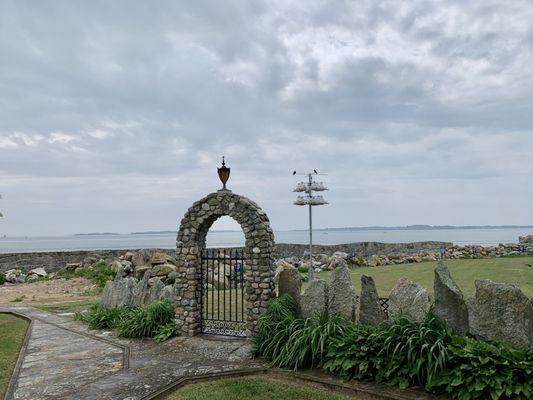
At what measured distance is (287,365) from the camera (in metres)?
6.79

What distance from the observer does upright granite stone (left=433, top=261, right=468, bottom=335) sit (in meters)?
6.07

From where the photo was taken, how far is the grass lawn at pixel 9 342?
6752 millimetres

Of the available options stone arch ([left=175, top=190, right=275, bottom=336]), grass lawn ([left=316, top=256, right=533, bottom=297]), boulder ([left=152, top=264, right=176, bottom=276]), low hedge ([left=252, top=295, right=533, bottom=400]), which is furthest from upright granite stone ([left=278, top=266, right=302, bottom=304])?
boulder ([left=152, top=264, right=176, bottom=276])

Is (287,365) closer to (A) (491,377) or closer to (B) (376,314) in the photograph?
(B) (376,314)

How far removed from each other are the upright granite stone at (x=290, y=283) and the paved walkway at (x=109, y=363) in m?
1.29

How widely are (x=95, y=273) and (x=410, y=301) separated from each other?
17.1 meters

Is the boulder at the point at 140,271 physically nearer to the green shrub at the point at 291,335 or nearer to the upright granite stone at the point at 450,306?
the green shrub at the point at 291,335

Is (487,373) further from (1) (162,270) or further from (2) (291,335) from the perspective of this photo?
(1) (162,270)

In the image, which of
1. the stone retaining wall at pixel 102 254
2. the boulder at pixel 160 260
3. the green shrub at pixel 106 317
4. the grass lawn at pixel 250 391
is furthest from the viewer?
the stone retaining wall at pixel 102 254

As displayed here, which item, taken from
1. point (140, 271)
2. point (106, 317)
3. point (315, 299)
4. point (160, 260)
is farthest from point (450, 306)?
point (160, 260)

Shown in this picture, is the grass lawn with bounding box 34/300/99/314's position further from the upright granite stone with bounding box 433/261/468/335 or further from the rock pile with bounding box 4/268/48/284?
the upright granite stone with bounding box 433/261/468/335

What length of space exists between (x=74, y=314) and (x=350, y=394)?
883cm

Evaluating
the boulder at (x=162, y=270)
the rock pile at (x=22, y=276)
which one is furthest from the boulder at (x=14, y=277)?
the boulder at (x=162, y=270)

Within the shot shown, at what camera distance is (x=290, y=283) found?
825cm
